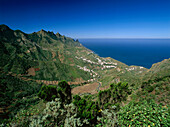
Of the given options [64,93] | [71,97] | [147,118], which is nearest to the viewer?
[147,118]

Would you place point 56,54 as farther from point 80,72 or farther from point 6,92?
point 6,92

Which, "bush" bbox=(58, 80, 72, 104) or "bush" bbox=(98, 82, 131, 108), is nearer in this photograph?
"bush" bbox=(98, 82, 131, 108)

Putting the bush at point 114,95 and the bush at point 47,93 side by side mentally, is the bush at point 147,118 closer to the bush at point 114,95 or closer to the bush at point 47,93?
the bush at point 114,95

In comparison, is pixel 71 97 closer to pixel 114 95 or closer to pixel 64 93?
pixel 64 93

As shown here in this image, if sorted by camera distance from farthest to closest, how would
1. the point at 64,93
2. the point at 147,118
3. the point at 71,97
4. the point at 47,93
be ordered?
the point at 71,97, the point at 64,93, the point at 47,93, the point at 147,118

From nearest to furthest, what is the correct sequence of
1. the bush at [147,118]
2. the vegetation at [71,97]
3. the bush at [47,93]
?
the bush at [147,118] → the vegetation at [71,97] → the bush at [47,93]

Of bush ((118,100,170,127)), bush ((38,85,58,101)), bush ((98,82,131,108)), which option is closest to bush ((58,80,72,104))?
bush ((38,85,58,101))

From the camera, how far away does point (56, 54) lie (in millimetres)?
183875

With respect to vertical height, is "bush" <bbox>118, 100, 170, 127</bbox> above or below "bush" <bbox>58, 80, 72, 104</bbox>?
above

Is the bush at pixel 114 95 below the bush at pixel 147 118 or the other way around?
below

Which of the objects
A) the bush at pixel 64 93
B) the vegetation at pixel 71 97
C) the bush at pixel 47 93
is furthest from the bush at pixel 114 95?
the bush at pixel 47 93

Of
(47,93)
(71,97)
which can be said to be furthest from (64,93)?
(47,93)

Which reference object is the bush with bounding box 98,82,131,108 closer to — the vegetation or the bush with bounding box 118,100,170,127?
the vegetation

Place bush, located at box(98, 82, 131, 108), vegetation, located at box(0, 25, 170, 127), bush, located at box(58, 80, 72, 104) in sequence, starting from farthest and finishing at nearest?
1. bush, located at box(58, 80, 72, 104)
2. bush, located at box(98, 82, 131, 108)
3. vegetation, located at box(0, 25, 170, 127)
